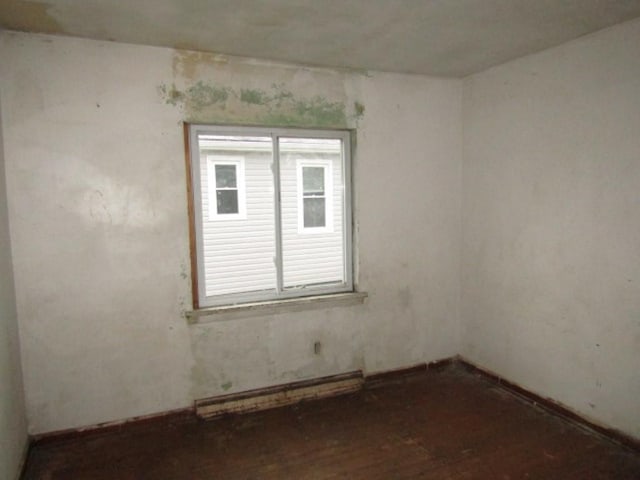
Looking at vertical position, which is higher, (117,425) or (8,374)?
(8,374)

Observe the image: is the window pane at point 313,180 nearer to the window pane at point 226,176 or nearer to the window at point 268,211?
the window at point 268,211

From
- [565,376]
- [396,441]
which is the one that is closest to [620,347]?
[565,376]

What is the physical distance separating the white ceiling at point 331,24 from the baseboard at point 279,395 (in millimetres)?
2472

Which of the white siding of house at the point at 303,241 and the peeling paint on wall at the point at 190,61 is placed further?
the white siding of house at the point at 303,241

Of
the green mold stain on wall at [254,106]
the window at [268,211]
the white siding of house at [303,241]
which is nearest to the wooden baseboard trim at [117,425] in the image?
the window at [268,211]

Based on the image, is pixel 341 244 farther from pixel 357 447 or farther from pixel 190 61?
pixel 190 61

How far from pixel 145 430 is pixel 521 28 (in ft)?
11.7

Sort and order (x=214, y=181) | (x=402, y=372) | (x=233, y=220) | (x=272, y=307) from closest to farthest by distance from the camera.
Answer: (x=272, y=307) → (x=402, y=372) → (x=214, y=181) → (x=233, y=220)

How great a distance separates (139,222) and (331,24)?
1.76 m

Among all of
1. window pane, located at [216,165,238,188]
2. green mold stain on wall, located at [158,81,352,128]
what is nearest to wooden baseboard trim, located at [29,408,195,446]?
window pane, located at [216,165,238,188]

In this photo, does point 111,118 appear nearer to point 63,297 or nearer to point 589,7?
point 63,297

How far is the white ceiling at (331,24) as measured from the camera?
A: 205 cm

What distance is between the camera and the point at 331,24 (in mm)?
2293

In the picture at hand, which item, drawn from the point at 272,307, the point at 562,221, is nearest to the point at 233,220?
Answer: the point at 272,307
